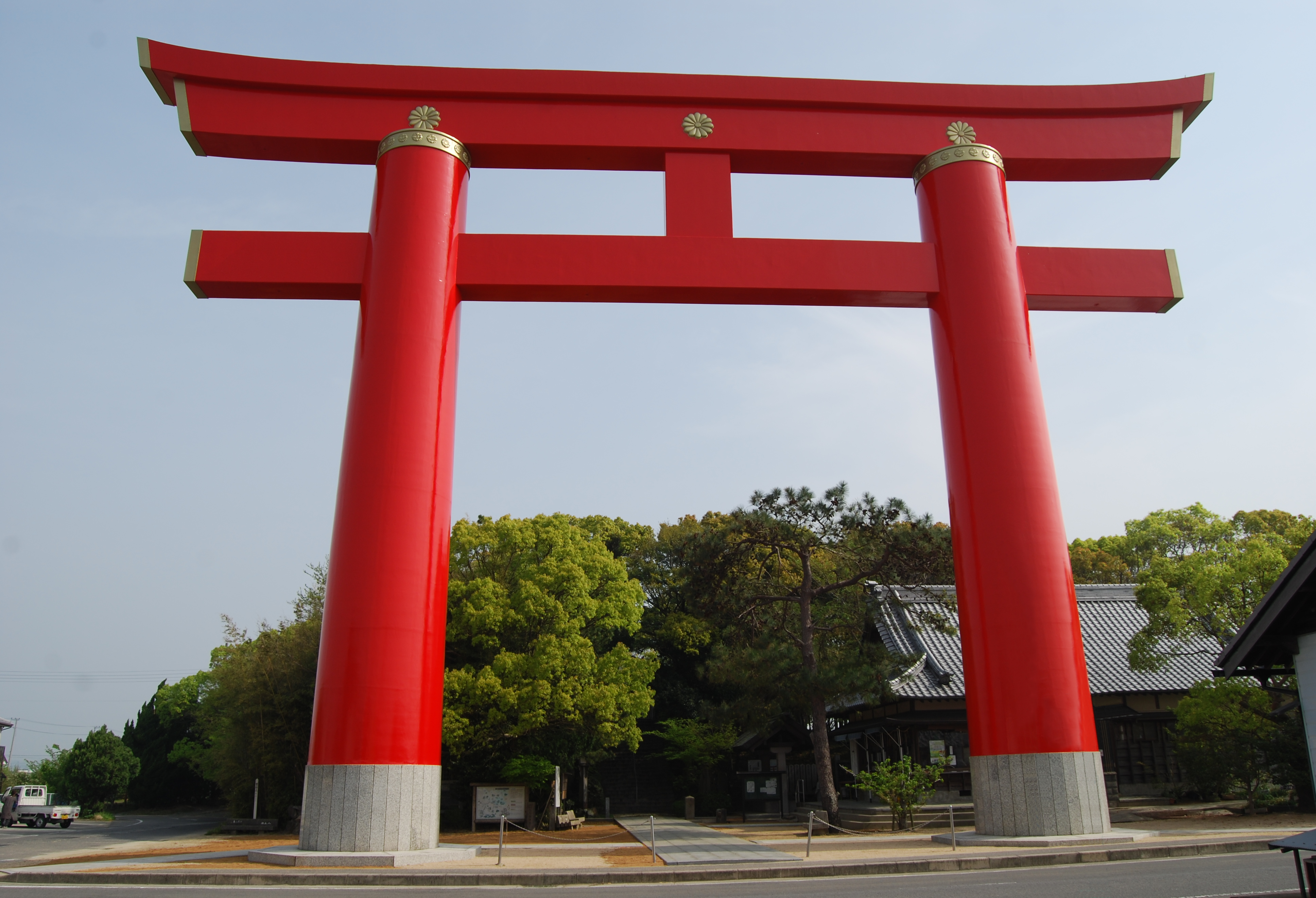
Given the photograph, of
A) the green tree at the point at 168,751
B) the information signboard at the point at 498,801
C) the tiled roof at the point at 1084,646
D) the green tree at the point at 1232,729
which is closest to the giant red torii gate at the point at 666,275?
the green tree at the point at 1232,729

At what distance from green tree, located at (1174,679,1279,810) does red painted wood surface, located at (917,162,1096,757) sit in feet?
19.4

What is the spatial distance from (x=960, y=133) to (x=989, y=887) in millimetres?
10122

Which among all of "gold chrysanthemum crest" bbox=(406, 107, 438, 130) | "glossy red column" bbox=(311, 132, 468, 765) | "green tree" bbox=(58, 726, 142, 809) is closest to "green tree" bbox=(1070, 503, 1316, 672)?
"glossy red column" bbox=(311, 132, 468, 765)

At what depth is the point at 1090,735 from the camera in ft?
35.4

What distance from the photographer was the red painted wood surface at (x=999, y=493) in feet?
35.5

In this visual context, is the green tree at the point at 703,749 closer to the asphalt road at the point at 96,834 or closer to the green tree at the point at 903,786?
the green tree at the point at 903,786

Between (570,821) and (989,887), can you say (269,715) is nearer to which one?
(570,821)

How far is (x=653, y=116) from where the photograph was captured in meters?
13.0

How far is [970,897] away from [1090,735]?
4545 mm

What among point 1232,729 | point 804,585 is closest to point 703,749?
point 804,585

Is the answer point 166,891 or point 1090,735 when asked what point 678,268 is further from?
point 166,891

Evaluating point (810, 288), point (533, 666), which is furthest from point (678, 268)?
point (533, 666)

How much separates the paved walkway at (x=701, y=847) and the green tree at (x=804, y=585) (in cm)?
263

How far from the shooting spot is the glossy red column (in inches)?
403
